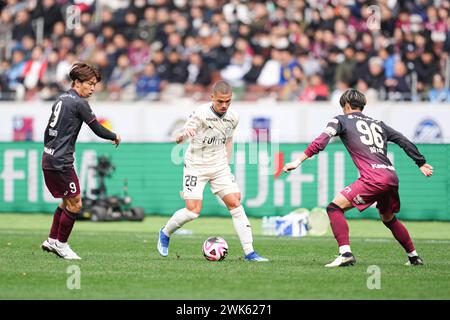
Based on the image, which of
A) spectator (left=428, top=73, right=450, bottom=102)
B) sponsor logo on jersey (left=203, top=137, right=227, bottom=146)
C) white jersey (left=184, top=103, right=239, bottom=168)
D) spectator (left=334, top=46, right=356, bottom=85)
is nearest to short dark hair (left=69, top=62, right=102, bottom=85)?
white jersey (left=184, top=103, right=239, bottom=168)

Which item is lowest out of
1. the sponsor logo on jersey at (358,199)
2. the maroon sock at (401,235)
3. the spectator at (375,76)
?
the maroon sock at (401,235)

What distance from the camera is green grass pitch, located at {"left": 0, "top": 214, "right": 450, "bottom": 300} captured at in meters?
9.98

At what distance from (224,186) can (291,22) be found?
1273 cm

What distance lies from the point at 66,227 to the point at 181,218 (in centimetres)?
143

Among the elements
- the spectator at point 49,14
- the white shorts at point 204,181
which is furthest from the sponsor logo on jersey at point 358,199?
the spectator at point 49,14

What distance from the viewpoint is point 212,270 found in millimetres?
11844

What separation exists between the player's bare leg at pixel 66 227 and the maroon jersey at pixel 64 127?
1.55 feet

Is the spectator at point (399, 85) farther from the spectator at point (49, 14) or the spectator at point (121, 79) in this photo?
the spectator at point (49, 14)

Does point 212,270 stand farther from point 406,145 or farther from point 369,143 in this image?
point 406,145

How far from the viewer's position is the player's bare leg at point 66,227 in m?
13.2

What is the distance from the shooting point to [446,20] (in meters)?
24.2

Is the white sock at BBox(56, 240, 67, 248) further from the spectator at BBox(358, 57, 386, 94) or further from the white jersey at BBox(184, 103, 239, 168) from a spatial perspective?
the spectator at BBox(358, 57, 386, 94)

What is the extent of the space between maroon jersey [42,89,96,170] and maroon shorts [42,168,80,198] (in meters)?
0.07
